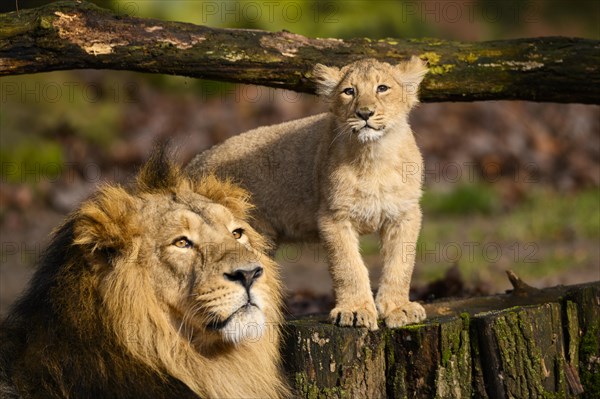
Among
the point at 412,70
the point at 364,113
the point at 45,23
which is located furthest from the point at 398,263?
the point at 45,23

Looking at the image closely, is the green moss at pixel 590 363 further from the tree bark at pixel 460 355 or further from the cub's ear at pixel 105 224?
the cub's ear at pixel 105 224

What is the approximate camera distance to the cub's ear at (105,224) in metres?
3.96

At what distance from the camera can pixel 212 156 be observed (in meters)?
5.74

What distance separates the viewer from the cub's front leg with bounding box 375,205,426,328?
4.91 metres

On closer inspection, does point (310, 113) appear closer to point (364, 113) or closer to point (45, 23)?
point (364, 113)

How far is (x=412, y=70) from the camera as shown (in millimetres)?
5090

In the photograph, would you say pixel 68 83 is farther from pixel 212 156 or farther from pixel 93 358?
pixel 93 358

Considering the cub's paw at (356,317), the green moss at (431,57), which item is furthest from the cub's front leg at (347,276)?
the green moss at (431,57)

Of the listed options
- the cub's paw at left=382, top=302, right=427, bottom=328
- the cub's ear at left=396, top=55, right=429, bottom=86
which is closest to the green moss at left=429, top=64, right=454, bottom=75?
the cub's ear at left=396, top=55, right=429, bottom=86

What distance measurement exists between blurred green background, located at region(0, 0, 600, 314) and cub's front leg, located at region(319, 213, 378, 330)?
1716mm

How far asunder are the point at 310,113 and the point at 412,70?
28.5 ft

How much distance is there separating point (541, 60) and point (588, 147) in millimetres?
8145

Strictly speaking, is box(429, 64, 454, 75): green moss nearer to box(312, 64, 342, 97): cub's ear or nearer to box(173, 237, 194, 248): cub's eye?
box(312, 64, 342, 97): cub's ear

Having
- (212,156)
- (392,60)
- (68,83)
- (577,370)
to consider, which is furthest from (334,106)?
(68,83)
